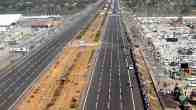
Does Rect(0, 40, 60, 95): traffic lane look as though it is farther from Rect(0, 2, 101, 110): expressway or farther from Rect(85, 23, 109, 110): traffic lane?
Rect(85, 23, 109, 110): traffic lane

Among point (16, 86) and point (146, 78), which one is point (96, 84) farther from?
point (16, 86)

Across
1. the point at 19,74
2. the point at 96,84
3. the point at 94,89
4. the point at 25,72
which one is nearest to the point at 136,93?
the point at 94,89

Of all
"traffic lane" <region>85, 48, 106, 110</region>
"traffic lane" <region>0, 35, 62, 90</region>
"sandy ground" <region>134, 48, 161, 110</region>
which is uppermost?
"traffic lane" <region>85, 48, 106, 110</region>

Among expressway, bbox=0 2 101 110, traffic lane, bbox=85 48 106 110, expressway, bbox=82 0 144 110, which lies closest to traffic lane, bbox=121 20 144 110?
expressway, bbox=82 0 144 110

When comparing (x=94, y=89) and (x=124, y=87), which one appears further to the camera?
(x=124, y=87)

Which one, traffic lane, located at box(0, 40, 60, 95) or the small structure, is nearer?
traffic lane, located at box(0, 40, 60, 95)

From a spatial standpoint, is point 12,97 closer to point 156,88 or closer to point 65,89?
point 65,89

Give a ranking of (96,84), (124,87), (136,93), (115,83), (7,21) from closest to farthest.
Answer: (136,93) → (124,87) → (96,84) → (115,83) → (7,21)
